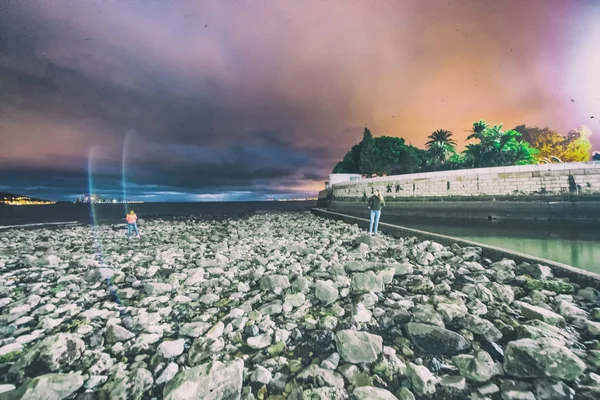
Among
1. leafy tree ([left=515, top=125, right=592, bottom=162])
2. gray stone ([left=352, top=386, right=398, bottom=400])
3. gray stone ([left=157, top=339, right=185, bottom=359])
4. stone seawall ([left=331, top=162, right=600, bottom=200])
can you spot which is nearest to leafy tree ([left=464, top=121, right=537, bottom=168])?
leafy tree ([left=515, top=125, right=592, bottom=162])

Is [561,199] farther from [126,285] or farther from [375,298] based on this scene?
[126,285]

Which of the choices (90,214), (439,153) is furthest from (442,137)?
(90,214)

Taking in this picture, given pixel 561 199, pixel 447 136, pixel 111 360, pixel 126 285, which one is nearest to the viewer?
pixel 111 360

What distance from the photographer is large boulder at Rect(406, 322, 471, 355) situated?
7.57 ft

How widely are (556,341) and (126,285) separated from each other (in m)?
6.01

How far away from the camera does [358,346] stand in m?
2.31

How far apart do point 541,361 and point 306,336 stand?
6.61 feet

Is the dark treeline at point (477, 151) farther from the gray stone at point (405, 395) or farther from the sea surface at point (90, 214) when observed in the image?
the gray stone at point (405, 395)

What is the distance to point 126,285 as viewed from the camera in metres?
4.51

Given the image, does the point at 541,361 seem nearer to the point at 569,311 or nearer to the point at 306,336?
the point at 569,311

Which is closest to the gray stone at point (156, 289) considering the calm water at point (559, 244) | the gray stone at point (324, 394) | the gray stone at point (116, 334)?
the gray stone at point (116, 334)

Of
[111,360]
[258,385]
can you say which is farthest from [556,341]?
[111,360]

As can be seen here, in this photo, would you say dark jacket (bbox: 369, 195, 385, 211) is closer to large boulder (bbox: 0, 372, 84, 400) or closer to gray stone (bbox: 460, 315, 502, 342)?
gray stone (bbox: 460, 315, 502, 342)

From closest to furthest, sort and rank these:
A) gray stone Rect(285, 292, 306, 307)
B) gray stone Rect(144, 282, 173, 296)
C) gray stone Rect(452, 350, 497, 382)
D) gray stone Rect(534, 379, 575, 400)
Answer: gray stone Rect(534, 379, 575, 400) → gray stone Rect(452, 350, 497, 382) → gray stone Rect(285, 292, 306, 307) → gray stone Rect(144, 282, 173, 296)
